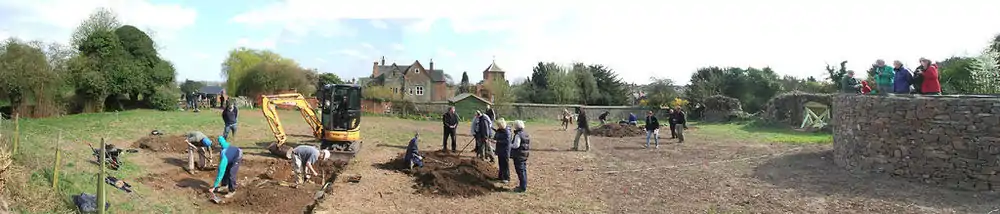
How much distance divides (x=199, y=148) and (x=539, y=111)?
29.3 meters

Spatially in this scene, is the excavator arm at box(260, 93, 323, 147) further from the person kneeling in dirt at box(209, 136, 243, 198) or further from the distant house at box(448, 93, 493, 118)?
the distant house at box(448, 93, 493, 118)

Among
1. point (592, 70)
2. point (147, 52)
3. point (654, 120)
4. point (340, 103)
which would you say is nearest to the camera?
point (340, 103)

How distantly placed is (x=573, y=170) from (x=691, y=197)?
394cm

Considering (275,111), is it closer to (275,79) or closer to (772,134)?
(772,134)

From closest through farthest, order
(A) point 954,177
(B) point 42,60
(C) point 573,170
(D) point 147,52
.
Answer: (A) point 954,177
(C) point 573,170
(B) point 42,60
(D) point 147,52

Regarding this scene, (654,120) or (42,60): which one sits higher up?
(42,60)

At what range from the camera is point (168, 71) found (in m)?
34.4

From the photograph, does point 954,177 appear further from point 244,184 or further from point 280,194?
point 244,184

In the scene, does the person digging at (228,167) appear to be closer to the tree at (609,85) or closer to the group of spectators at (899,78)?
the group of spectators at (899,78)

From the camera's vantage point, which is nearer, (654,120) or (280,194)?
(280,194)

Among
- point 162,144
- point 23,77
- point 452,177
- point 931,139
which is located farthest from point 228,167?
point 23,77

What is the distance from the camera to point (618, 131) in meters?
25.5

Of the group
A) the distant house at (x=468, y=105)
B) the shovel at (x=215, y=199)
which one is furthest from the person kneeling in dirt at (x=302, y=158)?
the distant house at (x=468, y=105)

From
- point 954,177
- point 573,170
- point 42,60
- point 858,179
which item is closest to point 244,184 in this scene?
point 573,170
